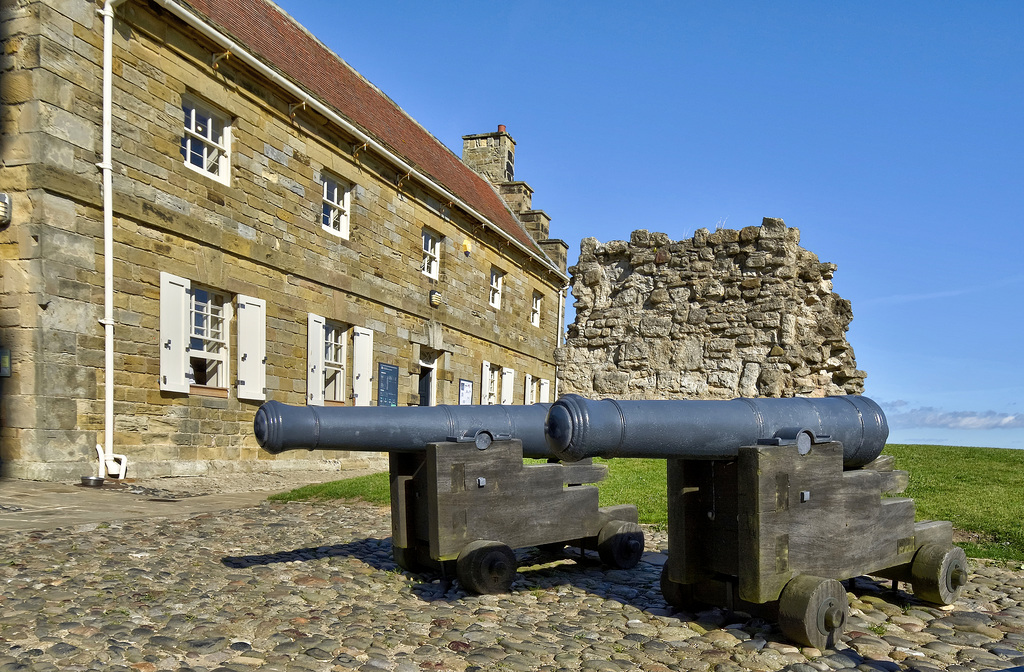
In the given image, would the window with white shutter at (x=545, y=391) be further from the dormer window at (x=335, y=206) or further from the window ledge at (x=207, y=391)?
the window ledge at (x=207, y=391)

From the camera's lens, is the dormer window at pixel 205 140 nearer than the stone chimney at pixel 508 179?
Yes

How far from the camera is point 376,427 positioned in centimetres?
500

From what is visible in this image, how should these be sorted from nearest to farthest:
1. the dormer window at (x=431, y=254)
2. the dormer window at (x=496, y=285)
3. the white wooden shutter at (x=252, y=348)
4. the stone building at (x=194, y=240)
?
1. the stone building at (x=194, y=240)
2. the white wooden shutter at (x=252, y=348)
3. the dormer window at (x=431, y=254)
4. the dormer window at (x=496, y=285)

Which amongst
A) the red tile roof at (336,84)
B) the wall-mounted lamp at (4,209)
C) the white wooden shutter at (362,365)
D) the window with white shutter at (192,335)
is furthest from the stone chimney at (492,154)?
the wall-mounted lamp at (4,209)

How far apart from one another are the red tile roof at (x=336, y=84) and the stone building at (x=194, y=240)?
0.09m

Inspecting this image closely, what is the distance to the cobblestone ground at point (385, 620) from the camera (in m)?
3.43

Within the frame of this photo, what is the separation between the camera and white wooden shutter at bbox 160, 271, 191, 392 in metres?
10.3

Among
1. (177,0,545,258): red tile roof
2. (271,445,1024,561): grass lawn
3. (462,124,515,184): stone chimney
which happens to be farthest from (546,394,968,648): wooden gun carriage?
(462,124,515,184): stone chimney

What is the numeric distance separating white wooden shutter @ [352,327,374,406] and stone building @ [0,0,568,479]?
0.04m

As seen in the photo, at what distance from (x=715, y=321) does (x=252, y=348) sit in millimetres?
6866

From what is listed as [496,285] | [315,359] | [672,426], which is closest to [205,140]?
[315,359]

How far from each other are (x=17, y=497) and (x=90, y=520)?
153 cm

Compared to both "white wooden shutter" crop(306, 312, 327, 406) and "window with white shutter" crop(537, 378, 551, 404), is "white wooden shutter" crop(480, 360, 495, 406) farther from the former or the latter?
"white wooden shutter" crop(306, 312, 327, 406)

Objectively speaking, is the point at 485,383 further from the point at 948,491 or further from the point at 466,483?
the point at 466,483
